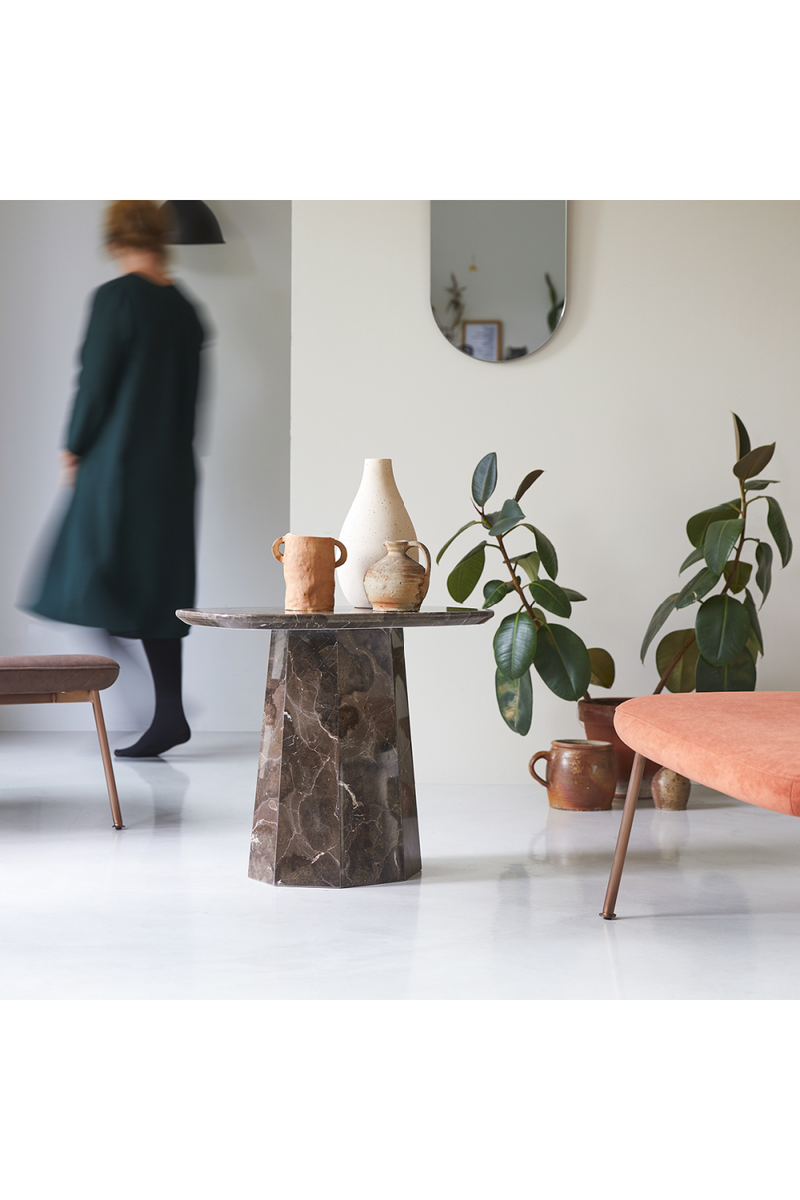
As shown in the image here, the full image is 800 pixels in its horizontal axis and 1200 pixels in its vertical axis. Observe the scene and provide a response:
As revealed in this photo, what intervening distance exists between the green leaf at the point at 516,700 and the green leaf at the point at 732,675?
529 mm

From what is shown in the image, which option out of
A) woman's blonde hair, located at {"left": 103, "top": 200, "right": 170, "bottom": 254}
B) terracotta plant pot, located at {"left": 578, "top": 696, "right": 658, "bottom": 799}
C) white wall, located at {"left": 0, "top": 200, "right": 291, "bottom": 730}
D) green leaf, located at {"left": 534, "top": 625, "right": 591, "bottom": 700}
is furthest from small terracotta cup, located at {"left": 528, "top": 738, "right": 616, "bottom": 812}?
woman's blonde hair, located at {"left": 103, "top": 200, "right": 170, "bottom": 254}

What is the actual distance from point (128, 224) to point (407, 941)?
3.07 meters

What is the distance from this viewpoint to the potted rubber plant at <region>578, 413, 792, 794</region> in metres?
3.06

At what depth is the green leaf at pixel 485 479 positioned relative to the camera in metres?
3.12

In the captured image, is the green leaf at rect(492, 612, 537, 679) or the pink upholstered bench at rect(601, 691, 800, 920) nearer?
the pink upholstered bench at rect(601, 691, 800, 920)

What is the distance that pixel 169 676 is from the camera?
159 inches

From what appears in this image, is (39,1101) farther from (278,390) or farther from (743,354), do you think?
(278,390)

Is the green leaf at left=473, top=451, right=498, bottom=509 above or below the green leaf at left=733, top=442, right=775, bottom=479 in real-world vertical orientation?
below

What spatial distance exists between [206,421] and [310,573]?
2500 mm

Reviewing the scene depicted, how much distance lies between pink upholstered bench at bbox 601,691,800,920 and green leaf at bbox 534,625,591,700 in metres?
0.81

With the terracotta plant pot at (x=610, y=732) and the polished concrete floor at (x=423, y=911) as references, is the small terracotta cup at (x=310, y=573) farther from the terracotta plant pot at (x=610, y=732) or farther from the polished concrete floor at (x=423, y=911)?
the terracotta plant pot at (x=610, y=732)

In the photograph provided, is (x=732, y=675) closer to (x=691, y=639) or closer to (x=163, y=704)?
(x=691, y=639)

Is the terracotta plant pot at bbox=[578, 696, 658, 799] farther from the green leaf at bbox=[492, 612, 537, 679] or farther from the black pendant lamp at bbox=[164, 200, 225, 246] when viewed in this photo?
the black pendant lamp at bbox=[164, 200, 225, 246]
